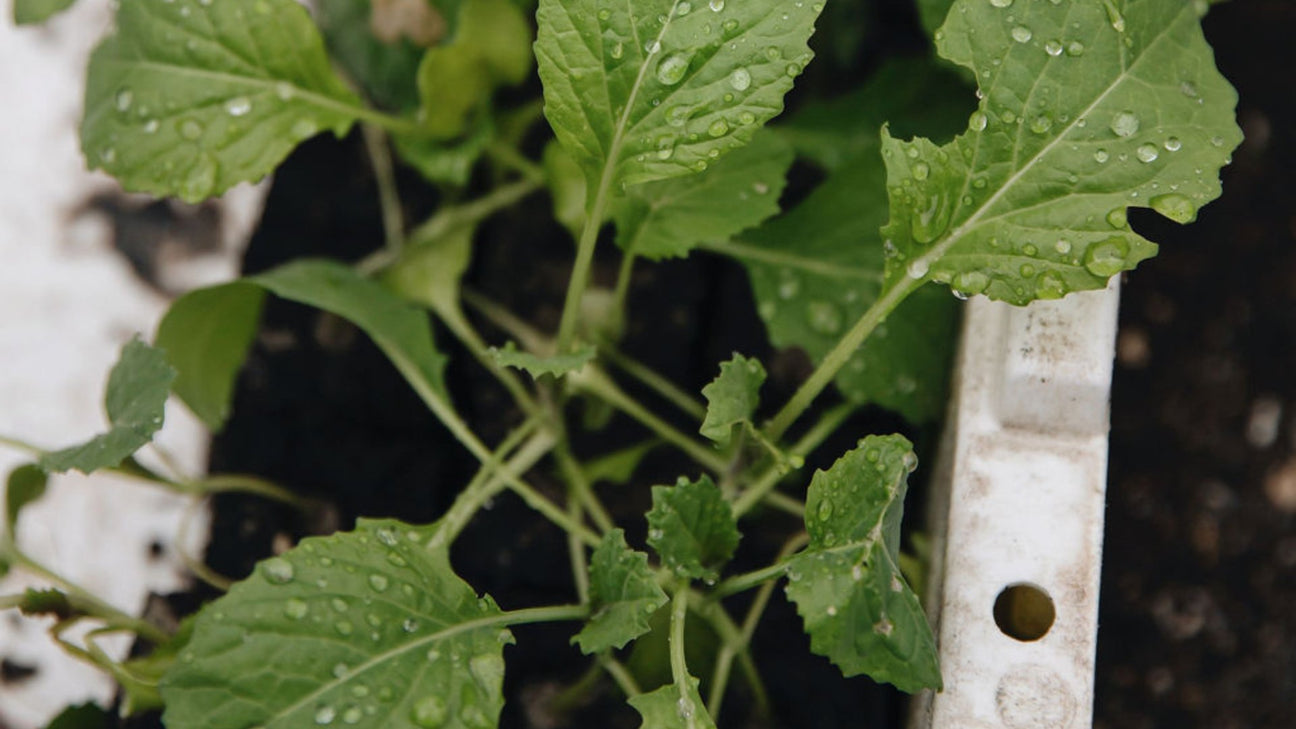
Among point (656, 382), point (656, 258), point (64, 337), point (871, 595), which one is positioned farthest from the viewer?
point (64, 337)

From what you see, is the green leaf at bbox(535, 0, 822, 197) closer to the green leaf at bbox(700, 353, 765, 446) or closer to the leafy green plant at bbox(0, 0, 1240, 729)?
the leafy green plant at bbox(0, 0, 1240, 729)

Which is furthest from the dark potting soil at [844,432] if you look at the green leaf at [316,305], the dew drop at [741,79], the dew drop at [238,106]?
the dew drop at [741,79]

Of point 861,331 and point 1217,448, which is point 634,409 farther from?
point 1217,448

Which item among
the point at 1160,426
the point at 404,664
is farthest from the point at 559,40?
the point at 1160,426

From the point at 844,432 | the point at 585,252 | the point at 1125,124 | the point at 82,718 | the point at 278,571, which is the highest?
the point at 1125,124

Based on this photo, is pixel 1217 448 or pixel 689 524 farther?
pixel 1217 448

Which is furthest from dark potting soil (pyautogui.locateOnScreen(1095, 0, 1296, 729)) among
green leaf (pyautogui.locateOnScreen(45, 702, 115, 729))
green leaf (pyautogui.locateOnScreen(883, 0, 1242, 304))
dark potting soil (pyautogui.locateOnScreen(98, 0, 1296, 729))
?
green leaf (pyautogui.locateOnScreen(45, 702, 115, 729))

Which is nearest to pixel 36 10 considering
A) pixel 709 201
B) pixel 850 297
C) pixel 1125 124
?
pixel 709 201

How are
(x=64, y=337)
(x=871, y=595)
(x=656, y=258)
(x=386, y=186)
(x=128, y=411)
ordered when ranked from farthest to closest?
(x=64, y=337) < (x=386, y=186) < (x=656, y=258) < (x=128, y=411) < (x=871, y=595)
